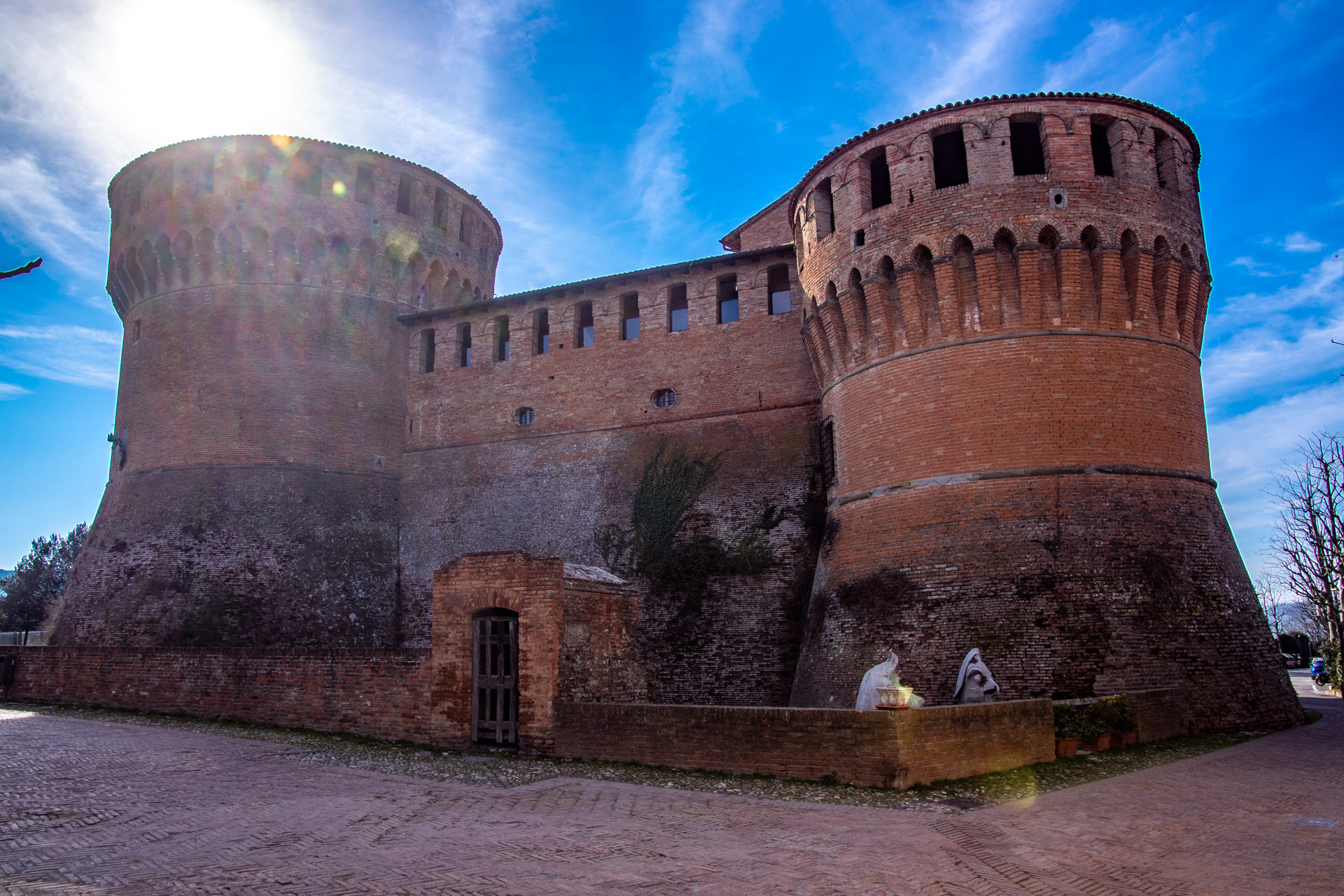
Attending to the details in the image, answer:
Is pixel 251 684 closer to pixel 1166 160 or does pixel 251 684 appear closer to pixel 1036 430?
pixel 1036 430

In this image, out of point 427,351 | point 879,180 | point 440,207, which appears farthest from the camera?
point 440,207

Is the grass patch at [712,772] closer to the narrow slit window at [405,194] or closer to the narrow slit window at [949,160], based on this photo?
the narrow slit window at [949,160]

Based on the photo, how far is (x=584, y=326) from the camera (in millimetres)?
22141

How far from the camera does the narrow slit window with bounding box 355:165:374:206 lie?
77.3ft

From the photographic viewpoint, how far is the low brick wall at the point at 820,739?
340 inches

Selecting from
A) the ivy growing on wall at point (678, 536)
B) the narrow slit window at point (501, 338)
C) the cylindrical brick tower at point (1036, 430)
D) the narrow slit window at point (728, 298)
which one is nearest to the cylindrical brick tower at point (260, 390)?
the narrow slit window at point (501, 338)

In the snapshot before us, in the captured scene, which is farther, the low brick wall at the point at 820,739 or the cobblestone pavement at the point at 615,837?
the low brick wall at the point at 820,739

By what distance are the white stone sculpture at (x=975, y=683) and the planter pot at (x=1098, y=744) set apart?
1.22 meters

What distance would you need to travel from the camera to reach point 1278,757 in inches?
427

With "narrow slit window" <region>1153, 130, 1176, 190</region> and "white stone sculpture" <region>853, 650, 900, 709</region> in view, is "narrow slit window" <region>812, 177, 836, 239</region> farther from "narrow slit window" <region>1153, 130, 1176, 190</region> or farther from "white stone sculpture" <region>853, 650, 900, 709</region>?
"white stone sculpture" <region>853, 650, 900, 709</region>

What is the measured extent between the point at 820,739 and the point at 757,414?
36.4ft

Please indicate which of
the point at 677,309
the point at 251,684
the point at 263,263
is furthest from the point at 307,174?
the point at 251,684

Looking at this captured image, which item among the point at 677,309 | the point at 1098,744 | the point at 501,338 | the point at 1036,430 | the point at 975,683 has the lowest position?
the point at 1098,744

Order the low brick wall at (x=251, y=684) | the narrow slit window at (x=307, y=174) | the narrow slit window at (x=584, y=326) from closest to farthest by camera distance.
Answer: the low brick wall at (x=251, y=684) → the narrow slit window at (x=584, y=326) → the narrow slit window at (x=307, y=174)
